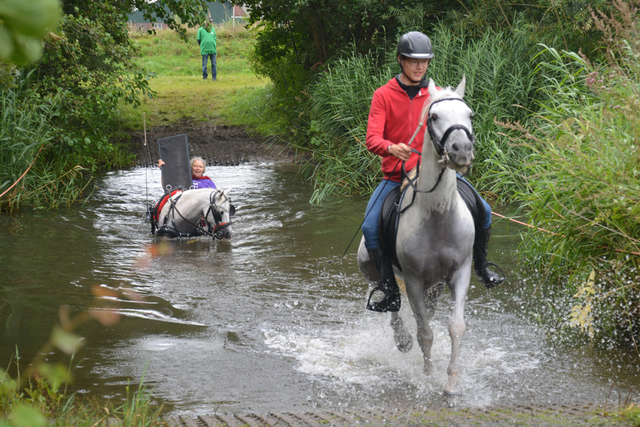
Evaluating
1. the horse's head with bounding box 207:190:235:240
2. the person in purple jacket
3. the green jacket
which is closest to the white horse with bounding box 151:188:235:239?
the horse's head with bounding box 207:190:235:240

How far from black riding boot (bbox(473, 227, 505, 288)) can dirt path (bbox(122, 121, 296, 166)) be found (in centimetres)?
1262

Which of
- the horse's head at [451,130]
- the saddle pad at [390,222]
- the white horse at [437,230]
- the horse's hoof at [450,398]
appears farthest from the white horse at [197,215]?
the horse's head at [451,130]

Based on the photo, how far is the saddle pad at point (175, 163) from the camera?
11523mm

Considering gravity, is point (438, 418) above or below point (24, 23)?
below

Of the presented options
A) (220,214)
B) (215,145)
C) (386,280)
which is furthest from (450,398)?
(215,145)

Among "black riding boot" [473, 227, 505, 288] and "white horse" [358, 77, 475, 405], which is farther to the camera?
"black riding boot" [473, 227, 505, 288]

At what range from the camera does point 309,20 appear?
1659cm

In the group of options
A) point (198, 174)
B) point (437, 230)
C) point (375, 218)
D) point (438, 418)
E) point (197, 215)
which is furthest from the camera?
point (198, 174)

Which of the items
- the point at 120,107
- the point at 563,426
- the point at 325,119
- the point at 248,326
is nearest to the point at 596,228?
the point at 563,426

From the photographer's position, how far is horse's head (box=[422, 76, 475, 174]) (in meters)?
3.45

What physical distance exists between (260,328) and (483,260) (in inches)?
92.0

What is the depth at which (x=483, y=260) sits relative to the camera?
5004 millimetres

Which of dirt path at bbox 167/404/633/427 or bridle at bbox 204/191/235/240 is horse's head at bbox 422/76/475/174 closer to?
dirt path at bbox 167/404/633/427

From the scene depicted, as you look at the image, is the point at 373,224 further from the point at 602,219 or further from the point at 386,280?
the point at 602,219
